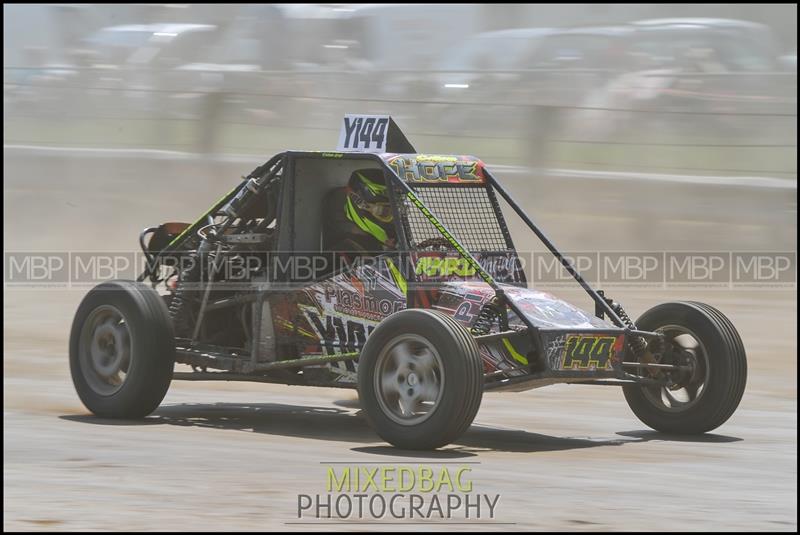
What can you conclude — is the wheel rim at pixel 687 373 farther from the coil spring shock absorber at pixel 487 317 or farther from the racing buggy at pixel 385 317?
the coil spring shock absorber at pixel 487 317

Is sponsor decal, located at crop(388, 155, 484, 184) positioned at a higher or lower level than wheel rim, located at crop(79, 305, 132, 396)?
higher

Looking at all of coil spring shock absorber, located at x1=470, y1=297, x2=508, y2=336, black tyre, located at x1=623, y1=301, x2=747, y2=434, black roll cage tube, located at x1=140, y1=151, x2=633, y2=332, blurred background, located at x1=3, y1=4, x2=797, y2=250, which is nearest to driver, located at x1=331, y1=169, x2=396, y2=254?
black roll cage tube, located at x1=140, y1=151, x2=633, y2=332

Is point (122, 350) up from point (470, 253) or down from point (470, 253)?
down

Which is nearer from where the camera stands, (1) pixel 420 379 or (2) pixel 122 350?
(1) pixel 420 379

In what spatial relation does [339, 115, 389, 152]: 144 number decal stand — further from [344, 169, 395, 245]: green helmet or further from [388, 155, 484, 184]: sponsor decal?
[388, 155, 484, 184]: sponsor decal

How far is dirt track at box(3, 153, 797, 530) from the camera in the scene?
6508 mm

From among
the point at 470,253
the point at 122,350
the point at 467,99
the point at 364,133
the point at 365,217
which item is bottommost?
the point at 122,350

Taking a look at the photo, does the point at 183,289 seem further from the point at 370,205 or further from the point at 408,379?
the point at 408,379

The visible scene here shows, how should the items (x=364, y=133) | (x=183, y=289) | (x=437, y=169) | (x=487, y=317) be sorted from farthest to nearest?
(x=183, y=289) → (x=364, y=133) → (x=437, y=169) → (x=487, y=317)

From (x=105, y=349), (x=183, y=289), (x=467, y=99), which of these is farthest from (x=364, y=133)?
(x=467, y=99)

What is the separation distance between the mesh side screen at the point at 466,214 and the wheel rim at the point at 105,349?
2129 millimetres

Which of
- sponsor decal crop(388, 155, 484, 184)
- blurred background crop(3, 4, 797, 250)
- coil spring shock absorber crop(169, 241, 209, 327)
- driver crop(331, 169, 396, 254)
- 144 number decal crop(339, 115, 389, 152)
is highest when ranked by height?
blurred background crop(3, 4, 797, 250)

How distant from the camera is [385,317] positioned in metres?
8.93

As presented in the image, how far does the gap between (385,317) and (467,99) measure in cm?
991
